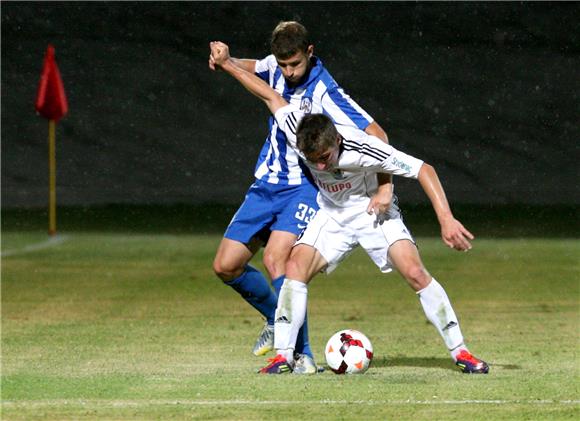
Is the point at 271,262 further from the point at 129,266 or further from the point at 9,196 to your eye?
the point at 9,196

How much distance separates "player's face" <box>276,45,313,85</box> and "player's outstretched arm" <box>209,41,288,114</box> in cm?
14

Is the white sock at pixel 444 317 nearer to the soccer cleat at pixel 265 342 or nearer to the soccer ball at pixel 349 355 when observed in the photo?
the soccer ball at pixel 349 355

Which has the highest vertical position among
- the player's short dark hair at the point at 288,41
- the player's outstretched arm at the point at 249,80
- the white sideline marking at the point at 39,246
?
the player's short dark hair at the point at 288,41

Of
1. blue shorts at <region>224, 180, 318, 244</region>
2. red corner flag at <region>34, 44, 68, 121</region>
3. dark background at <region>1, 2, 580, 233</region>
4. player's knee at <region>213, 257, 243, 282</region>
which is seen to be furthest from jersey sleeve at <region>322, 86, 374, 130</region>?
dark background at <region>1, 2, 580, 233</region>

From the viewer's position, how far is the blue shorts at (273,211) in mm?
8234

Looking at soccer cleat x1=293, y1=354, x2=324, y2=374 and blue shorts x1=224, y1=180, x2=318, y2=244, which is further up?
blue shorts x1=224, y1=180, x2=318, y2=244

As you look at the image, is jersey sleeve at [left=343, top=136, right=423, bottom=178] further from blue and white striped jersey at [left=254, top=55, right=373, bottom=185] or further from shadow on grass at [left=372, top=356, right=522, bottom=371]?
shadow on grass at [left=372, top=356, right=522, bottom=371]

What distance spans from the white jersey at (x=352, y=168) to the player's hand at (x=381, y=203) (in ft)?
0.23

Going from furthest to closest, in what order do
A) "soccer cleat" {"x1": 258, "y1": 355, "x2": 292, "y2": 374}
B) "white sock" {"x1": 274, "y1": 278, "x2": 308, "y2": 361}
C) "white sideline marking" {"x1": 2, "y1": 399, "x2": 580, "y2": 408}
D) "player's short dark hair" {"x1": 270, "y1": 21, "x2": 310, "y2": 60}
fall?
"player's short dark hair" {"x1": 270, "y1": 21, "x2": 310, "y2": 60} → "white sock" {"x1": 274, "y1": 278, "x2": 308, "y2": 361} → "soccer cleat" {"x1": 258, "y1": 355, "x2": 292, "y2": 374} → "white sideline marking" {"x1": 2, "y1": 399, "x2": 580, "y2": 408}

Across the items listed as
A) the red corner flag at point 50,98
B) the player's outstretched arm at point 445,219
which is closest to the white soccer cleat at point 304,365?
the player's outstretched arm at point 445,219

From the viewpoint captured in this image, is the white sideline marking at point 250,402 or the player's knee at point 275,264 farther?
the player's knee at point 275,264

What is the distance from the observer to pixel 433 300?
757 cm

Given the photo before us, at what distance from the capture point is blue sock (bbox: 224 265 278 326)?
8.59 m

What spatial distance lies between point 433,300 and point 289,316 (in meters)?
0.81
